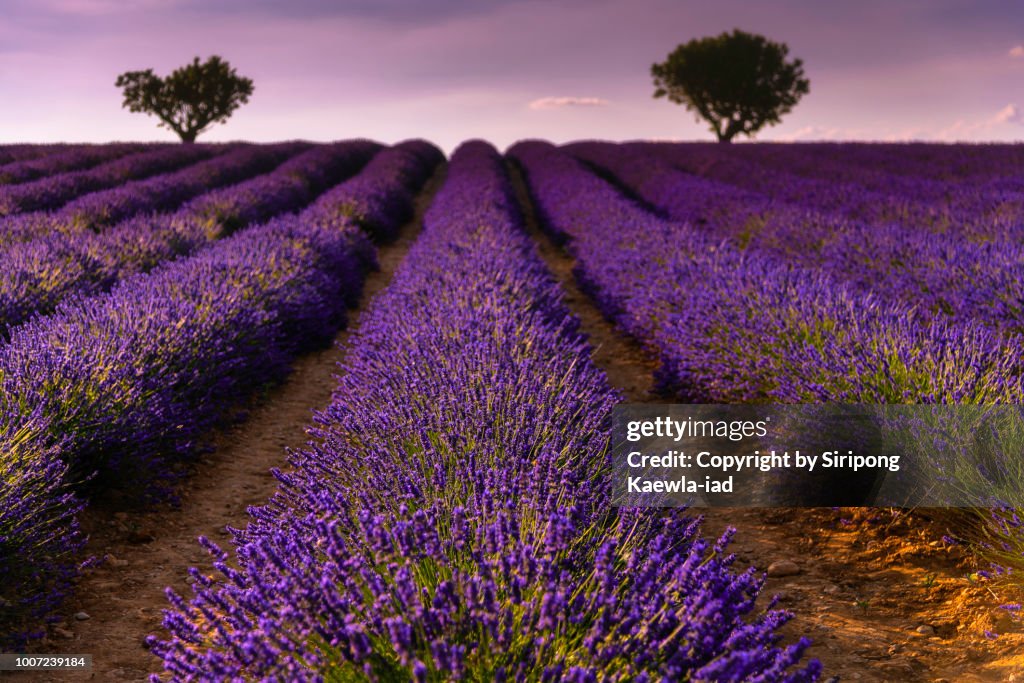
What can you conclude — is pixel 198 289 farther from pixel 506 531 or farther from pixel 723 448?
pixel 506 531

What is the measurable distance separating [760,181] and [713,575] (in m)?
13.0

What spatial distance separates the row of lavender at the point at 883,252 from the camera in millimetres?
5211

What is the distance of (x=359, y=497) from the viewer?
2.53m

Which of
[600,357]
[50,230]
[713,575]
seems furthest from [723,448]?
[50,230]

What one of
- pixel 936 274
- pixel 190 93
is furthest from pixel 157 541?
pixel 190 93

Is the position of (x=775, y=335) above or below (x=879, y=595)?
above

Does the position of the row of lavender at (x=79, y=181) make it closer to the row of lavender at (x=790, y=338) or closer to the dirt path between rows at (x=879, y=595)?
the row of lavender at (x=790, y=338)

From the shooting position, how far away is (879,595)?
10.5 feet

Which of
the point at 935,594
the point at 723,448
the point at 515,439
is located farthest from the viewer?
the point at 723,448

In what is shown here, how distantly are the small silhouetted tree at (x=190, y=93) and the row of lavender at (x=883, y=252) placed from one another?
2379 cm

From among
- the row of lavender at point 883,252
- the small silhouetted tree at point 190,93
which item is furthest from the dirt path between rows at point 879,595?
the small silhouetted tree at point 190,93

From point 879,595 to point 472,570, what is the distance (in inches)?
80.5

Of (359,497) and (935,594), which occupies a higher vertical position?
(359,497)

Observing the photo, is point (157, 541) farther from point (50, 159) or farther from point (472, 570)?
point (50, 159)
